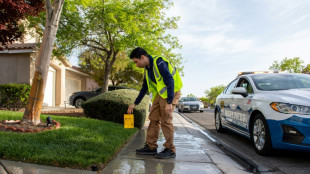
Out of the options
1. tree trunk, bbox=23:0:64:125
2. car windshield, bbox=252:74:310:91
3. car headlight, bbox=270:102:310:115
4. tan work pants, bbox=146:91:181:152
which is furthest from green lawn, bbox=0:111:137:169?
car windshield, bbox=252:74:310:91

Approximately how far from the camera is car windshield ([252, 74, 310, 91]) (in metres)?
4.87

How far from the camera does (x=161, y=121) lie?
158 inches

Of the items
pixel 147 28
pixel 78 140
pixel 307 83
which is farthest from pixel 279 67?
pixel 78 140

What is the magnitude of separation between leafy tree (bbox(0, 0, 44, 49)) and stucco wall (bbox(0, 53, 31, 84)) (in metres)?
6.30

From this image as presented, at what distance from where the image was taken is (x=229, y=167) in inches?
142

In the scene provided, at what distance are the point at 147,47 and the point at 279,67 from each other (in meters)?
30.9

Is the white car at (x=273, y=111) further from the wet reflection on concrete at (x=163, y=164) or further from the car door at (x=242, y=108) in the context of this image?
the wet reflection on concrete at (x=163, y=164)

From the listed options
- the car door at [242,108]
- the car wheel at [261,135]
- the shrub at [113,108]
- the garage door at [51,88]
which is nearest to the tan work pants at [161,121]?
the car wheel at [261,135]

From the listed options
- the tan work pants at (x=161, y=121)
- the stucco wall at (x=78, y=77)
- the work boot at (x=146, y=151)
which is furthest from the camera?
the stucco wall at (x=78, y=77)

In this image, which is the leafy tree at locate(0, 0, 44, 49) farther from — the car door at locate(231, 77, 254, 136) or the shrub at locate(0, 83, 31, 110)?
the car door at locate(231, 77, 254, 136)

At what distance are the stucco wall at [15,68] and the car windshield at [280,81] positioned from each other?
→ 11.5 m

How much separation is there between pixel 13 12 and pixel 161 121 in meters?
4.96

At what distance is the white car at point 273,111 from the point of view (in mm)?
3758

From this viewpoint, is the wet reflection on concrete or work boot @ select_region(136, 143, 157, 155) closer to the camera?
the wet reflection on concrete
